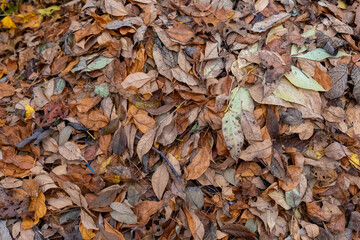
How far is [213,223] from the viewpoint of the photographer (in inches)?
55.7

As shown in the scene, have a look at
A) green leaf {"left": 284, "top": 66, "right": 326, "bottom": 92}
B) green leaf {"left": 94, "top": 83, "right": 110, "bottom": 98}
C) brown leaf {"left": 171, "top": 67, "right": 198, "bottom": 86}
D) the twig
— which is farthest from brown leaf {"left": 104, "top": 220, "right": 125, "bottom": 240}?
green leaf {"left": 284, "top": 66, "right": 326, "bottom": 92}

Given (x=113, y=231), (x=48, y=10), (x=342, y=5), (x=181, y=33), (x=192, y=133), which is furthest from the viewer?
(x=48, y=10)

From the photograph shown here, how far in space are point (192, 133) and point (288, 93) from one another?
0.47 metres

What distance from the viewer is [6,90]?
174 centimetres

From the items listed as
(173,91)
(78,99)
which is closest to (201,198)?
(173,91)

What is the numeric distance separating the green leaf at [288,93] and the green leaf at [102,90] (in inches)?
30.6

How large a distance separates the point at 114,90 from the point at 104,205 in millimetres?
521

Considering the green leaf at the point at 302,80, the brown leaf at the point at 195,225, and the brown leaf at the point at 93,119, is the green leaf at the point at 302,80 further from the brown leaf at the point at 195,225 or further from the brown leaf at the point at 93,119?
the brown leaf at the point at 93,119

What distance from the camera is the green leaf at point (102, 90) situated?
1.53m

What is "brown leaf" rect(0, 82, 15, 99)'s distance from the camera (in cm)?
173

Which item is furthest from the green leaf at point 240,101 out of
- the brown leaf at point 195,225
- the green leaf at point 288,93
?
the brown leaf at point 195,225

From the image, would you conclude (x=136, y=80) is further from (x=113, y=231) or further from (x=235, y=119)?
(x=113, y=231)

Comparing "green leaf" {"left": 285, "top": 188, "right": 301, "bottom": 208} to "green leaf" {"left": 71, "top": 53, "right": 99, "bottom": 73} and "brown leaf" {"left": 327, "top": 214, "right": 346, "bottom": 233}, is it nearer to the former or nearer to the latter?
"brown leaf" {"left": 327, "top": 214, "right": 346, "bottom": 233}

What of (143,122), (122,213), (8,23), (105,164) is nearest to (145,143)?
(143,122)
